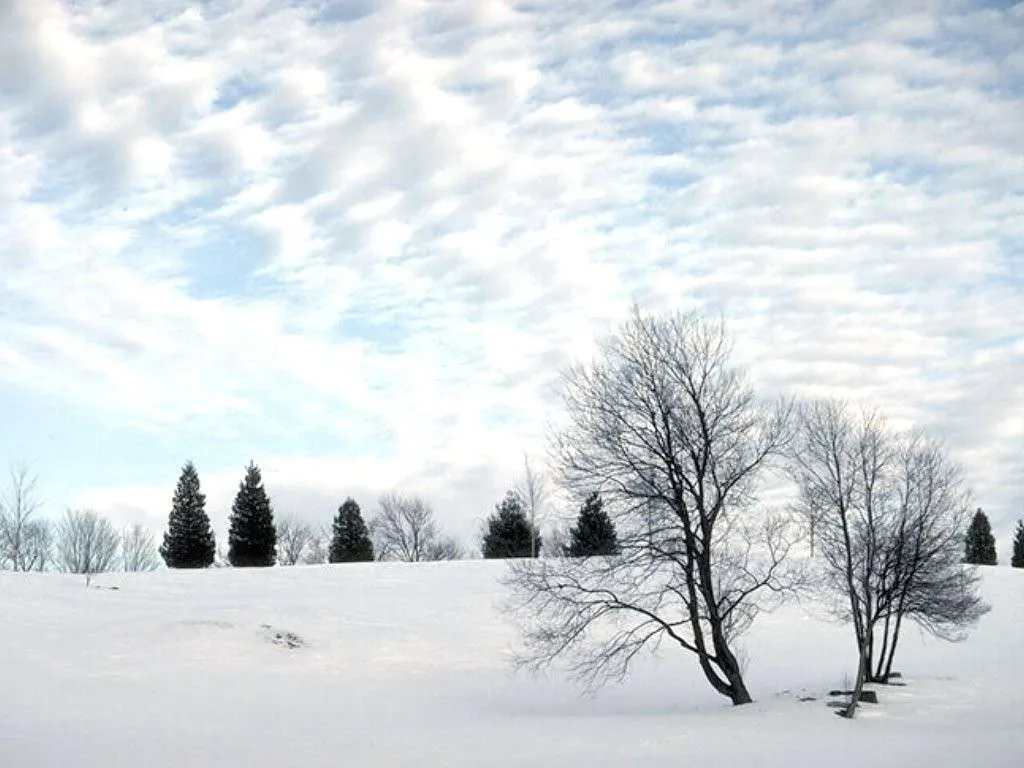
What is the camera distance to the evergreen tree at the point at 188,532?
2886 inches

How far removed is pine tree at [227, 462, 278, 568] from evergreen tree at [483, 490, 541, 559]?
1872 centimetres

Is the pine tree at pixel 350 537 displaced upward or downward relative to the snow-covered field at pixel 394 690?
upward

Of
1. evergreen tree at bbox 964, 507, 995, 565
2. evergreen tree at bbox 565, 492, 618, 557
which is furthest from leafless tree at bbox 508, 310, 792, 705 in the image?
evergreen tree at bbox 964, 507, 995, 565

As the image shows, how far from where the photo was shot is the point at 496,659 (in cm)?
3684

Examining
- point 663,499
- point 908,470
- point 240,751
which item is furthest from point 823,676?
point 240,751

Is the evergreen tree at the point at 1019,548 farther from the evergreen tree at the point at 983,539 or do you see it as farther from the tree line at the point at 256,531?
the tree line at the point at 256,531

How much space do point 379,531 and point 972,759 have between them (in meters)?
106

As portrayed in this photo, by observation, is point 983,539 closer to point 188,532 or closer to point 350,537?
point 350,537

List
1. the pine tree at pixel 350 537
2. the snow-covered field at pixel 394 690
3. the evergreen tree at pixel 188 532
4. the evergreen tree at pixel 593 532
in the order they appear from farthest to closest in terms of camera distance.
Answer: the pine tree at pixel 350 537, the evergreen tree at pixel 188 532, the evergreen tree at pixel 593 532, the snow-covered field at pixel 394 690

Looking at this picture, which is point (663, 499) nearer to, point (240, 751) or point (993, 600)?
point (240, 751)

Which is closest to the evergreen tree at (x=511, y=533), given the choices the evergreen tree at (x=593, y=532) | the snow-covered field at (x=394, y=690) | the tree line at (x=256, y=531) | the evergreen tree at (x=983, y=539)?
the tree line at (x=256, y=531)

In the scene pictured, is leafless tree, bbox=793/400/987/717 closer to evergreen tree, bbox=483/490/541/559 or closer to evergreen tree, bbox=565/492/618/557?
evergreen tree, bbox=565/492/618/557

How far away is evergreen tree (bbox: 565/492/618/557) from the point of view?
2556 centimetres

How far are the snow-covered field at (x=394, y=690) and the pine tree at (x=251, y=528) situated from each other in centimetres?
2307
